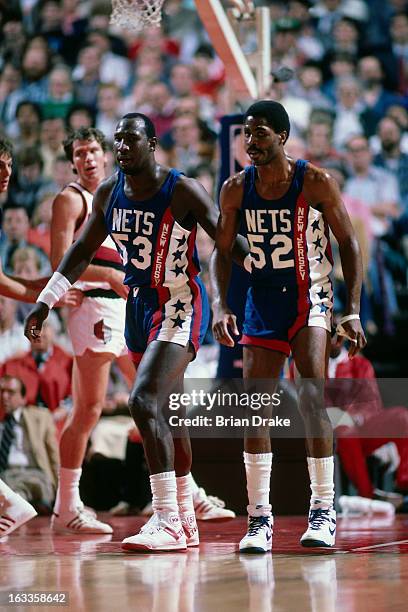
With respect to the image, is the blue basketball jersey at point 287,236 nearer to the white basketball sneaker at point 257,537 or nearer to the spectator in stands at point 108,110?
the white basketball sneaker at point 257,537

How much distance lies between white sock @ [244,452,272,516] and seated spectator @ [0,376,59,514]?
2.38 meters

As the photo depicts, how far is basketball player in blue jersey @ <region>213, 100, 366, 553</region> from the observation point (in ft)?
13.9

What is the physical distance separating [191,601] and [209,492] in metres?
2.91

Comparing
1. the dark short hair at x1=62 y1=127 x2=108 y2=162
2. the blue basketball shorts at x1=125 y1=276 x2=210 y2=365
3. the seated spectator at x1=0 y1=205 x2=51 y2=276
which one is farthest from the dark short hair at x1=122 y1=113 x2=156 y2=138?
the seated spectator at x1=0 y1=205 x2=51 y2=276

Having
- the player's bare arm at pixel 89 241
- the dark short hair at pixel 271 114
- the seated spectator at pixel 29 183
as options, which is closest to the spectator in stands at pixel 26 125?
the seated spectator at pixel 29 183

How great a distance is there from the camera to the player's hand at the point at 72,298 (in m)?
5.29

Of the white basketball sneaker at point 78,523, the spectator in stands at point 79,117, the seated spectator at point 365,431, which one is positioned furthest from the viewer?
the spectator in stands at point 79,117

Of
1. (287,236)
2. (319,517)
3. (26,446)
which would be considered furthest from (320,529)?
(26,446)

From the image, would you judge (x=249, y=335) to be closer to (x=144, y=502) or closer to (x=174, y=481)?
(x=174, y=481)

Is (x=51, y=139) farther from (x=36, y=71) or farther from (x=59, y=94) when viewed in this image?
(x=36, y=71)

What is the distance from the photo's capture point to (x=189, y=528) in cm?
448

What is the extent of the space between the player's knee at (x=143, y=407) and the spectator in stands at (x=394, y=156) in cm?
499

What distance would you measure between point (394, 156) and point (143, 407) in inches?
203

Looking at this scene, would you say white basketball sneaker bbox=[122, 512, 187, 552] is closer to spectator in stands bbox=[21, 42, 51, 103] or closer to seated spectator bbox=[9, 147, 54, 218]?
seated spectator bbox=[9, 147, 54, 218]
